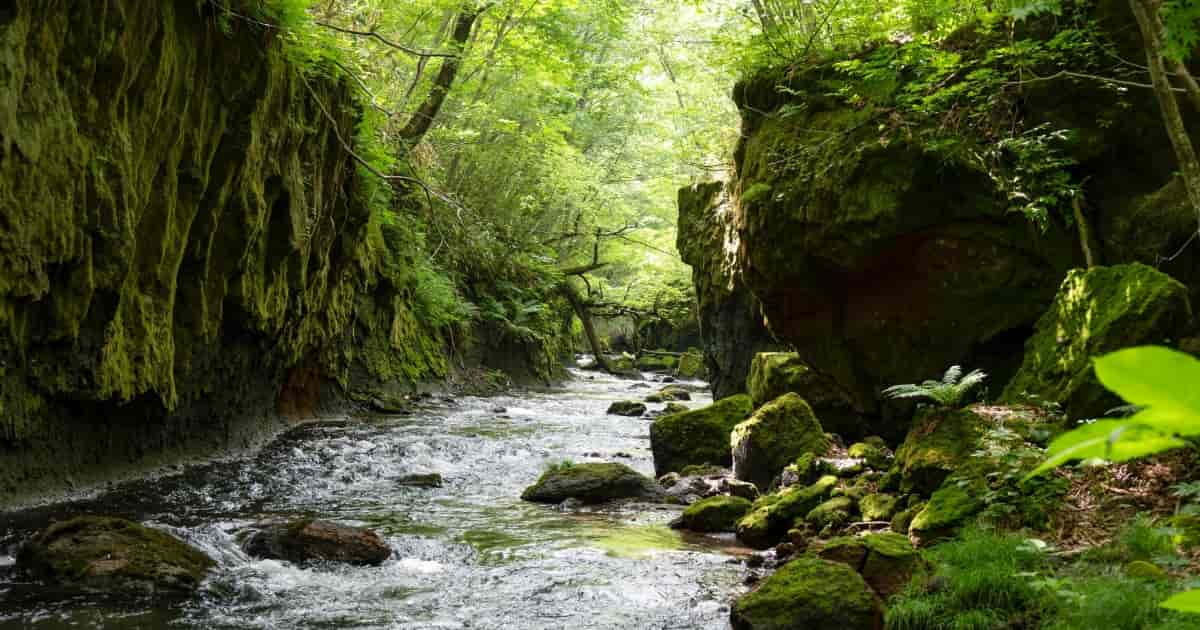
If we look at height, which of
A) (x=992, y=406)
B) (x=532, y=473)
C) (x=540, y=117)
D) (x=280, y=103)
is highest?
(x=540, y=117)

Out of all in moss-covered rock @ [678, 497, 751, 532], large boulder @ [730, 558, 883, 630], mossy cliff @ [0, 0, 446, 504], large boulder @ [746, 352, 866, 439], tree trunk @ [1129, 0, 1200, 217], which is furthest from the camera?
large boulder @ [746, 352, 866, 439]

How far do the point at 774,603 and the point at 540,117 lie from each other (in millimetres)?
18741

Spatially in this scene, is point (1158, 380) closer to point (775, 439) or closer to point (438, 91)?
point (775, 439)

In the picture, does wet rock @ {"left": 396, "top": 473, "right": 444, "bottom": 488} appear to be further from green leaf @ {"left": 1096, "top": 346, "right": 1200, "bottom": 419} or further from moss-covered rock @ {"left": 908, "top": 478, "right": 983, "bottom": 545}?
green leaf @ {"left": 1096, "top": 346, "right": 1200, "bottom": 419}

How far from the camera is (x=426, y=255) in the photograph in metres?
20.7

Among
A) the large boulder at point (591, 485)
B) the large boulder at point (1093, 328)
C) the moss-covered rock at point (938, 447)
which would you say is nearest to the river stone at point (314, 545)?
the large boulder at point (591, 485)

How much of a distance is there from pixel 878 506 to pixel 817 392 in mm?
4576

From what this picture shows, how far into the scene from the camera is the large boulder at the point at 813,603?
547cm

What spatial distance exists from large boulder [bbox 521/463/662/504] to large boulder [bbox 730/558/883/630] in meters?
4.37

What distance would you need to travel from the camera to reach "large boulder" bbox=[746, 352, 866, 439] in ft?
39.6

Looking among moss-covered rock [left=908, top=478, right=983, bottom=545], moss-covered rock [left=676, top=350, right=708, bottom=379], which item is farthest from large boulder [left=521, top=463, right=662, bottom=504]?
moss-covered rock [left=676, top=350, right=708, bottom=379]

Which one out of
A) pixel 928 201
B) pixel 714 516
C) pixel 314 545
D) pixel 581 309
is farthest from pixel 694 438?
pixel 581 309

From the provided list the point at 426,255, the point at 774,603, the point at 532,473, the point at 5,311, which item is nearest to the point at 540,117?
the point at 426,255

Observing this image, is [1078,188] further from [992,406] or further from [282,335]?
[282,335]
